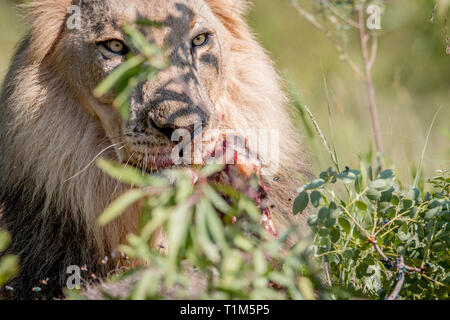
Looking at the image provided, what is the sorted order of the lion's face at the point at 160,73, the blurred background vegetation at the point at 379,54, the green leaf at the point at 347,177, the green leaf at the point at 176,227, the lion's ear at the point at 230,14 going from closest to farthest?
the green leaf at the point at 176,227 → the green leaf at the point at 347,177 → the lion's face at the point at 160,73 → the lion's ear at the point at 230,14 → the blurred background vegetation at the point at 379,54

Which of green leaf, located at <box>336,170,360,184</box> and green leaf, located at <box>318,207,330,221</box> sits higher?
green leaf, located at <box>336,170,360,184</box>

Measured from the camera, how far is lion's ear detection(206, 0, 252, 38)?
443 centimetres

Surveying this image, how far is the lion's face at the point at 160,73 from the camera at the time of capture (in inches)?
136

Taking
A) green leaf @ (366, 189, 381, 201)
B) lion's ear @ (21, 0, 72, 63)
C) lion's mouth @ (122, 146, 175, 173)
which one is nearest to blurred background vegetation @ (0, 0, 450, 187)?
lion's ear @ (21, 0, 72, 63)

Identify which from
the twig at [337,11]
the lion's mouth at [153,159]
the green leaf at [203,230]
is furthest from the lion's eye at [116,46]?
the twig at [337,11]

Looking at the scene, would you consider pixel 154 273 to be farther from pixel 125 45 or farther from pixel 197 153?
pixel 125 45

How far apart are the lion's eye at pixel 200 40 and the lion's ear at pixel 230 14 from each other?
0.38 meters

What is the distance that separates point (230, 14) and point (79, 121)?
1.23 metres

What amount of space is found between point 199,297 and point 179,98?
1147mm

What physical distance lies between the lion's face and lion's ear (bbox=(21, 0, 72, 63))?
0.29ft

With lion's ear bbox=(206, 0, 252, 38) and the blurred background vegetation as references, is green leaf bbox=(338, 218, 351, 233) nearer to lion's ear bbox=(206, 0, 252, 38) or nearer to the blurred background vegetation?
lion's ear bbox=(206, 0, 252, 38)

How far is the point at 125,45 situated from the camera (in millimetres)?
3863

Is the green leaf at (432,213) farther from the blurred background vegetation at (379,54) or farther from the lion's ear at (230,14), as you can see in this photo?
the blurred background vegetation at (379,54)
